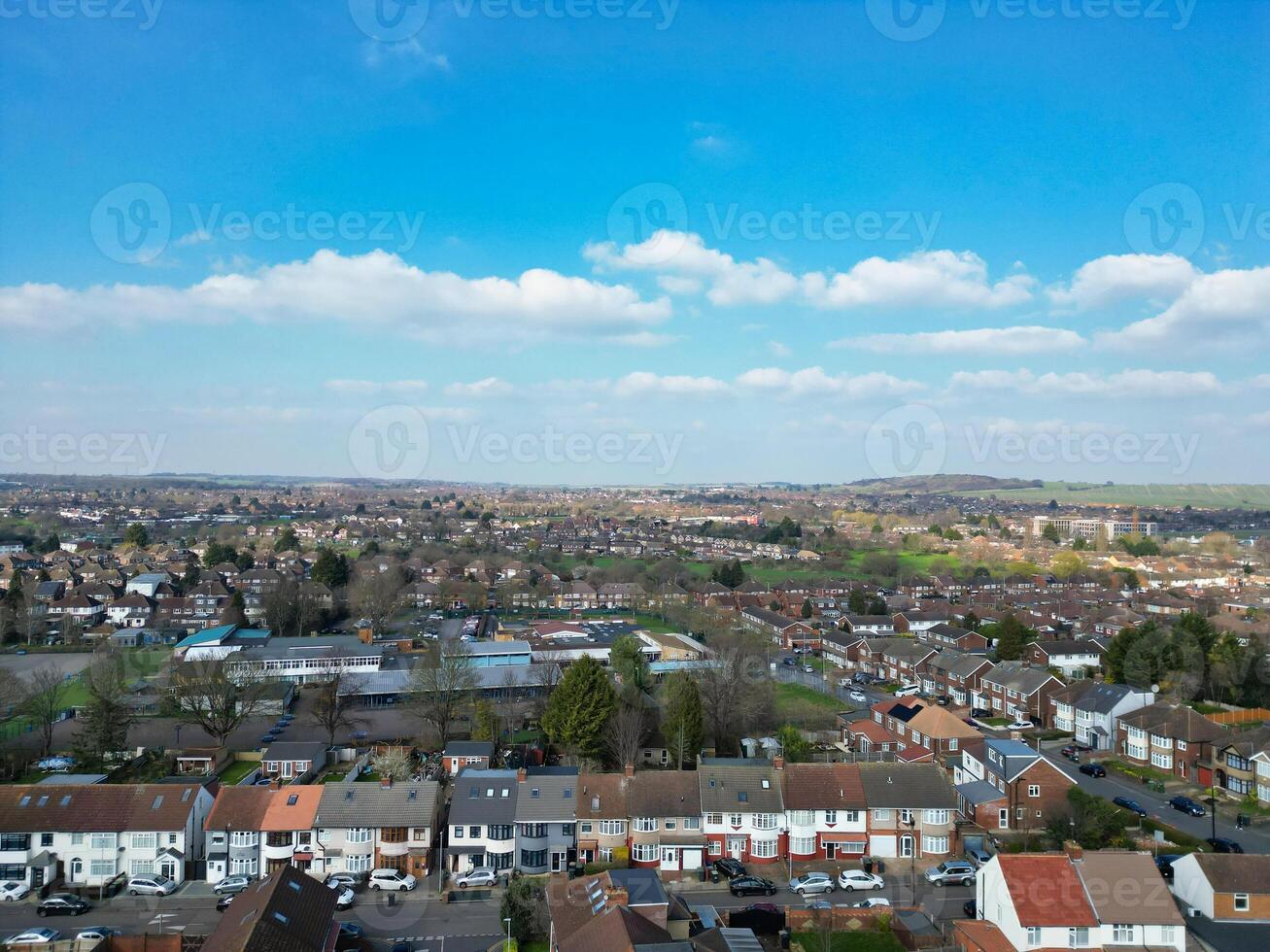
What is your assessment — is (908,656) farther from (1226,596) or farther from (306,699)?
(1226,596)

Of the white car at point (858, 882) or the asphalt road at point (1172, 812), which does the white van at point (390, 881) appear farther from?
the asphalt road at point (1172, 812)

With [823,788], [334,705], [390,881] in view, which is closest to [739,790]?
[823,788]

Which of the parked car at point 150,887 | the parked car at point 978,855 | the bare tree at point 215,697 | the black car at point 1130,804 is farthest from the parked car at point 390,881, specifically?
the black car at point 1130,804

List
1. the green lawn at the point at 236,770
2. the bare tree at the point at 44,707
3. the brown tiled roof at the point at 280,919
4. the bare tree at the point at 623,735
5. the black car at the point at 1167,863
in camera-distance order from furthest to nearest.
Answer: the bare tree at the point at 44,707, the green lawn at the point at 236,770, the bare tree at the point at 623,735, the black car at the point at 1167,863, the brown tiled roof at the point at 280,919

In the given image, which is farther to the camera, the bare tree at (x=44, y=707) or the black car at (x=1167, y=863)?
the bare tree at (x=44, y=707)

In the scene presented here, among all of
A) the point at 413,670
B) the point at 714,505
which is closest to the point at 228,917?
the point at 413,670

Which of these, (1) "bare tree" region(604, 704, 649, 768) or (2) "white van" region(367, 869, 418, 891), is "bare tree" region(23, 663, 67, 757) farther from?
(1) "bare tree" region(604, 704, 649, 768)

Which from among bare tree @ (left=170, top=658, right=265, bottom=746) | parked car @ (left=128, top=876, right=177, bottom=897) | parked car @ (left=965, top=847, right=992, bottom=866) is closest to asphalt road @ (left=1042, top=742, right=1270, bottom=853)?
parked car @ (left=965, top=847, right=992, bottom=866)
